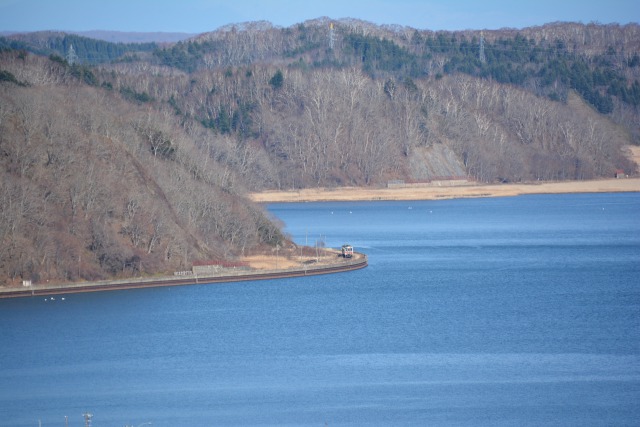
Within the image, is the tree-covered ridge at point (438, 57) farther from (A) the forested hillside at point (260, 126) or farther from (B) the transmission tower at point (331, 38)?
(B) the transmission tower at point (331, 38)

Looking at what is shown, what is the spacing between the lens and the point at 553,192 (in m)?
112

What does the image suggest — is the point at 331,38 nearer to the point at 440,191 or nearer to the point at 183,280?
the point at 440,191

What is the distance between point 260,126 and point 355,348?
80241 mm

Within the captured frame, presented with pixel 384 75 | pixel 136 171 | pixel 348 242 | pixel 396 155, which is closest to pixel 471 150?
pixel 396 155

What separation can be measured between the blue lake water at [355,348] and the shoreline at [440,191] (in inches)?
1657

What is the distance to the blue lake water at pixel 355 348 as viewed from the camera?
29516 millimetres

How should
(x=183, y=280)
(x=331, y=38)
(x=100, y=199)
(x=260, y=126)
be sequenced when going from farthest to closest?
(x=331, y=38) < (x=260, y=126) < (x=100, y=199) < (x=183, y=280)

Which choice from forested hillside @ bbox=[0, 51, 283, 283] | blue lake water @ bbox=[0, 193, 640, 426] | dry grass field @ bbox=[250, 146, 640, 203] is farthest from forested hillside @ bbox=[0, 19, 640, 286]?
blue lake water @ bbox=[0, 193, 640, 426]

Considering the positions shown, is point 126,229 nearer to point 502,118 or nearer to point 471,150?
point 471,150

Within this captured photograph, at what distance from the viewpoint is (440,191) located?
108 m

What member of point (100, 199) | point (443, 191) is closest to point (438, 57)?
point (443, 191)

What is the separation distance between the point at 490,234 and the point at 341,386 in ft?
142

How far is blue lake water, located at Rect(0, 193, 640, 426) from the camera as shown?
96.8ft

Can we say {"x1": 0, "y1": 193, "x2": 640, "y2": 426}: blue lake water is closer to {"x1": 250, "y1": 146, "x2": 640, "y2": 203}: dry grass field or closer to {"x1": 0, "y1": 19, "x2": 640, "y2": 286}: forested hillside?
{"x1": 0, "y1": 19, "x2": 640, "y2": 286}: forested hillside
